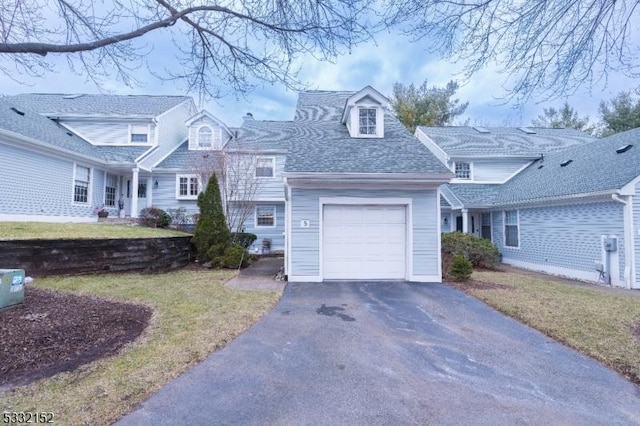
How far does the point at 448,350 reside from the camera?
4738 millimetres

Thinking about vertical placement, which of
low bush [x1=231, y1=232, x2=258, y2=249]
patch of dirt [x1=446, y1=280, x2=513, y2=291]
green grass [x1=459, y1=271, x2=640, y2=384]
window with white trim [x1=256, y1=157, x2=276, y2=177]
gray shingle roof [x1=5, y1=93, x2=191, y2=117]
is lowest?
green grass [x1=459, y1=271, x2=640, y2=384]

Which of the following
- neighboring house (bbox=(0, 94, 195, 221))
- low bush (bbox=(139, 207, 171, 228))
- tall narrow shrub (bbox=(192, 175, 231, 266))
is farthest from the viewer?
low bush (bbox=(139, 207, 171, 228))

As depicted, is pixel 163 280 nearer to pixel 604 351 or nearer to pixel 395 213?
pixel 395 213

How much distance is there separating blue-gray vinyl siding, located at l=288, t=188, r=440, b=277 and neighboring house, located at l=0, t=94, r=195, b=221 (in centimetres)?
1063

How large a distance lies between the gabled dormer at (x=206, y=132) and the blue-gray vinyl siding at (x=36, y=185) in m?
5.58

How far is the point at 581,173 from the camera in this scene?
42.0 ft

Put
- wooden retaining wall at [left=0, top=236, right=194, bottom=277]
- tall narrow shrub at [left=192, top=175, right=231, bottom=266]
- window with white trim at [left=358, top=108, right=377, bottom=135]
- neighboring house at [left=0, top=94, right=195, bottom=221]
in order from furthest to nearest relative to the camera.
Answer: tall narrow shrub at [left=192, top=175, right=231, bottom=266]
neighboring house at [left=0, top=94, right=195, bottom=221]
window with white trim at [left=358, top=108, right=377, bottom=135]
wooden retaining wall at [left=0, top=236, right=194, bottom=277]

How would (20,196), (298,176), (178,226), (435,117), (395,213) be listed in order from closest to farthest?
(298,176) → (395,213) → (20,196) → (178,226) → (435,117)

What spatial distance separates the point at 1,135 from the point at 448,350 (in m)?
15.1

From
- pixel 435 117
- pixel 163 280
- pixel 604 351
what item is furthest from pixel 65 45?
pixel 435 117

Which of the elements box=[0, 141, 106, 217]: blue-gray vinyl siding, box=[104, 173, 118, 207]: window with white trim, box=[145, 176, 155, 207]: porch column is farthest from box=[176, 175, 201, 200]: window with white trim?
box=[0, 141, 106, 217]: blue-gray vinyl siding

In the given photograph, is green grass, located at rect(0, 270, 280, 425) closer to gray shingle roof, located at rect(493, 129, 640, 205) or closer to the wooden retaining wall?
the wooden retaining wall

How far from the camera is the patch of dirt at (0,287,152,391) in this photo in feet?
12.8

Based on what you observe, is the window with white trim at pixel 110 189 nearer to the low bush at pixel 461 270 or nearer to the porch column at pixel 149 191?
the porch column at pixel 149 191
